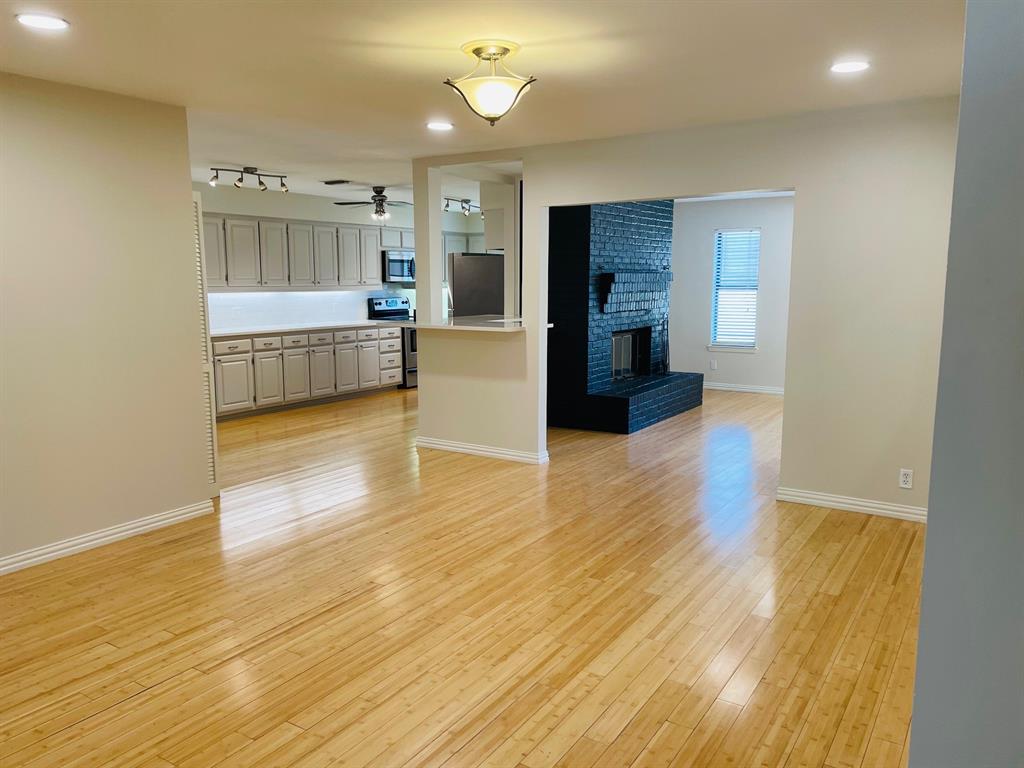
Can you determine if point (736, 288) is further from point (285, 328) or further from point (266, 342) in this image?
point (266, 342)

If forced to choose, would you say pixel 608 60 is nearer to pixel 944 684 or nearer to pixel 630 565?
pixel 630 565

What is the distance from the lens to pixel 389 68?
3391mm

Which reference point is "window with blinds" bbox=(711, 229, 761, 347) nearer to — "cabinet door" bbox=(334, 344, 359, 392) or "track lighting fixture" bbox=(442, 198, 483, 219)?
"track lighting fixture" bbox=(442, 198, 483, 219)

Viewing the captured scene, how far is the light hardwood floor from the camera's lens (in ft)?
7.47

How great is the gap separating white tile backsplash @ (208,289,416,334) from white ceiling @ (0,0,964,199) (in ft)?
11.9

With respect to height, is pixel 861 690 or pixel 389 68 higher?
pixel 389 68

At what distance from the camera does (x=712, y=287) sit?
954cm

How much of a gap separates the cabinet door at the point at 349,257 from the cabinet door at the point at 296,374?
4.38 feet

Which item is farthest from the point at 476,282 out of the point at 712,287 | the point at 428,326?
the point at 712,287

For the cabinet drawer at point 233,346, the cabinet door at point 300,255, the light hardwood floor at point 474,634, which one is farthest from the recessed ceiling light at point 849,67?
the cabinet door at point 300,255

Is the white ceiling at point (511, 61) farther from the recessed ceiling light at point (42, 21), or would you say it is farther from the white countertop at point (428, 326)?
the white countertop at point (428, 326)

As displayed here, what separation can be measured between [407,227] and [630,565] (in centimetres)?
723

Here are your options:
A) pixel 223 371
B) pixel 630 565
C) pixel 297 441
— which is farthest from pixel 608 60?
pixel 223 371

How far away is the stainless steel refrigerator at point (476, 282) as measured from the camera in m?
7.41
